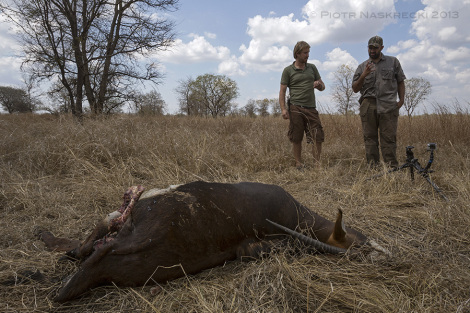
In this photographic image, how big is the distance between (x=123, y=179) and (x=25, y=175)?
1.55 metres

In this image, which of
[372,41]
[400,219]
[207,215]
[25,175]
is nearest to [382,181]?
[400,219]

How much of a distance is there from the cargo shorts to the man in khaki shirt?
29.5 inches

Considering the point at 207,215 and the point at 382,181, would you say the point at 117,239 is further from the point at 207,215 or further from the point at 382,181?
the point at 382,181

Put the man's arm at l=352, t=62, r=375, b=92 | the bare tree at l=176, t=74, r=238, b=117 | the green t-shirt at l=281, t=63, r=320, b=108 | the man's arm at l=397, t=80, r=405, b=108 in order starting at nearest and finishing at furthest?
the man's arm at l=352, t=62, r=375, b=92
the man's arm at l=397, t=80, r=405, b=108
the green t-shirt at l=281, t=63, r=320, b=108
the bare tree at l=176, t=74, r=238, b=117

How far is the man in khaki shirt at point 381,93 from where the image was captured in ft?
14.5

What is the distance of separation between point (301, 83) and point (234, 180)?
195 cm

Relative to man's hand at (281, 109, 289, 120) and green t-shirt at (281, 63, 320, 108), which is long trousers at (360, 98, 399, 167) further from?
man's hand at (281, 109, 289, 120)

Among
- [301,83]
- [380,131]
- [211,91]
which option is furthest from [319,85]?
[211,91]

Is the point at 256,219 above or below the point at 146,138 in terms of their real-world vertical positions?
below

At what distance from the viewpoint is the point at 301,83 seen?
4750 mm

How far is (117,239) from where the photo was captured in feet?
5.55

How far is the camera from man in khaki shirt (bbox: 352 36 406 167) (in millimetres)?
4426

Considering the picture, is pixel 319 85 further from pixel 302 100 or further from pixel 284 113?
pixel 284 113

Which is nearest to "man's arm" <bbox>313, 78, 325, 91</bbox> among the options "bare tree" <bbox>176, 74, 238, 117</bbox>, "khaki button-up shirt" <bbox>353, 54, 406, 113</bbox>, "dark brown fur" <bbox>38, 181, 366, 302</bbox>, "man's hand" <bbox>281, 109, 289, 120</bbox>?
"man's hand" <bbox>281, 109, 289, 120</bbox>
